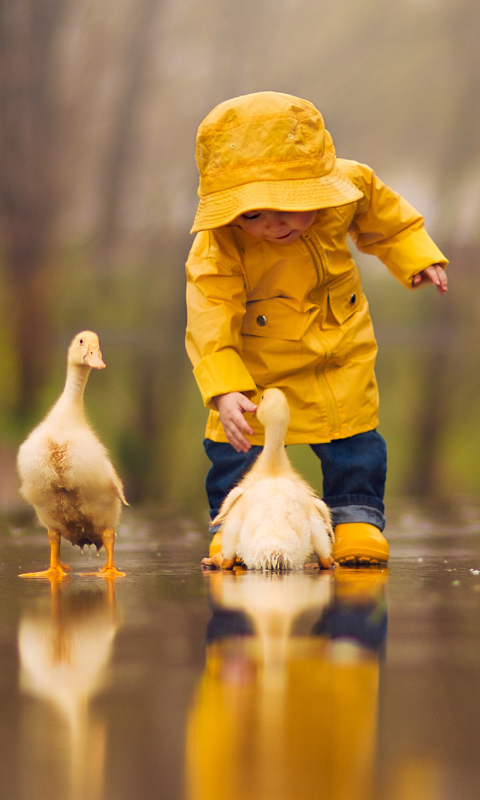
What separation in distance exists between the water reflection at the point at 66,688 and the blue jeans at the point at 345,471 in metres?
0.47

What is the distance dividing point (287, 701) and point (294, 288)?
0.85m

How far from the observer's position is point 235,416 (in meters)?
1.15

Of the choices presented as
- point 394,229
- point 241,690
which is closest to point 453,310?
point 394,229

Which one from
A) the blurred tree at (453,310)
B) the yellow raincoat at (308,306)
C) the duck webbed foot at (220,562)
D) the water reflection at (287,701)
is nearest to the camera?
the water reflection at (287,701)

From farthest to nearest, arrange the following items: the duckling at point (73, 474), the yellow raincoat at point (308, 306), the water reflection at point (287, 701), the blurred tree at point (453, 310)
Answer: the blurred tree at point (453, 310) < the yellow raincoat at point (308, 306) < the duckling at point (73, 474) < the water reflection at point (287, 701)

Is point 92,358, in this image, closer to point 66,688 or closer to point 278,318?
point 278,318

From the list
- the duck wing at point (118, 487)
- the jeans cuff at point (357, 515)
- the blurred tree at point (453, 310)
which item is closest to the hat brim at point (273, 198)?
the duck wing at point (118, 487)

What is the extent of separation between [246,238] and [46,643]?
2.45 feet

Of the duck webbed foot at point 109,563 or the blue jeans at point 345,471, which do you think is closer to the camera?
the duck webbed foot at point 109,563

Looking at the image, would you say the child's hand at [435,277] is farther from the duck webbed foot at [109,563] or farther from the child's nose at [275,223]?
the duck webbed foot at [109,563]

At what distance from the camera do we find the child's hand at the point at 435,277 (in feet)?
4.41

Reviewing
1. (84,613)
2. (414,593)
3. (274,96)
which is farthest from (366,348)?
(84,613)

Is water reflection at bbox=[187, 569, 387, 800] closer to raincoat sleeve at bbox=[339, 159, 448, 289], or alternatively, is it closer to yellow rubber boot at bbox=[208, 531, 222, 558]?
yellow rubber boot at bbox=[208, 531, 222, 558]

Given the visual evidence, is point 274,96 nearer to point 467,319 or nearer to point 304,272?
point 304,272
